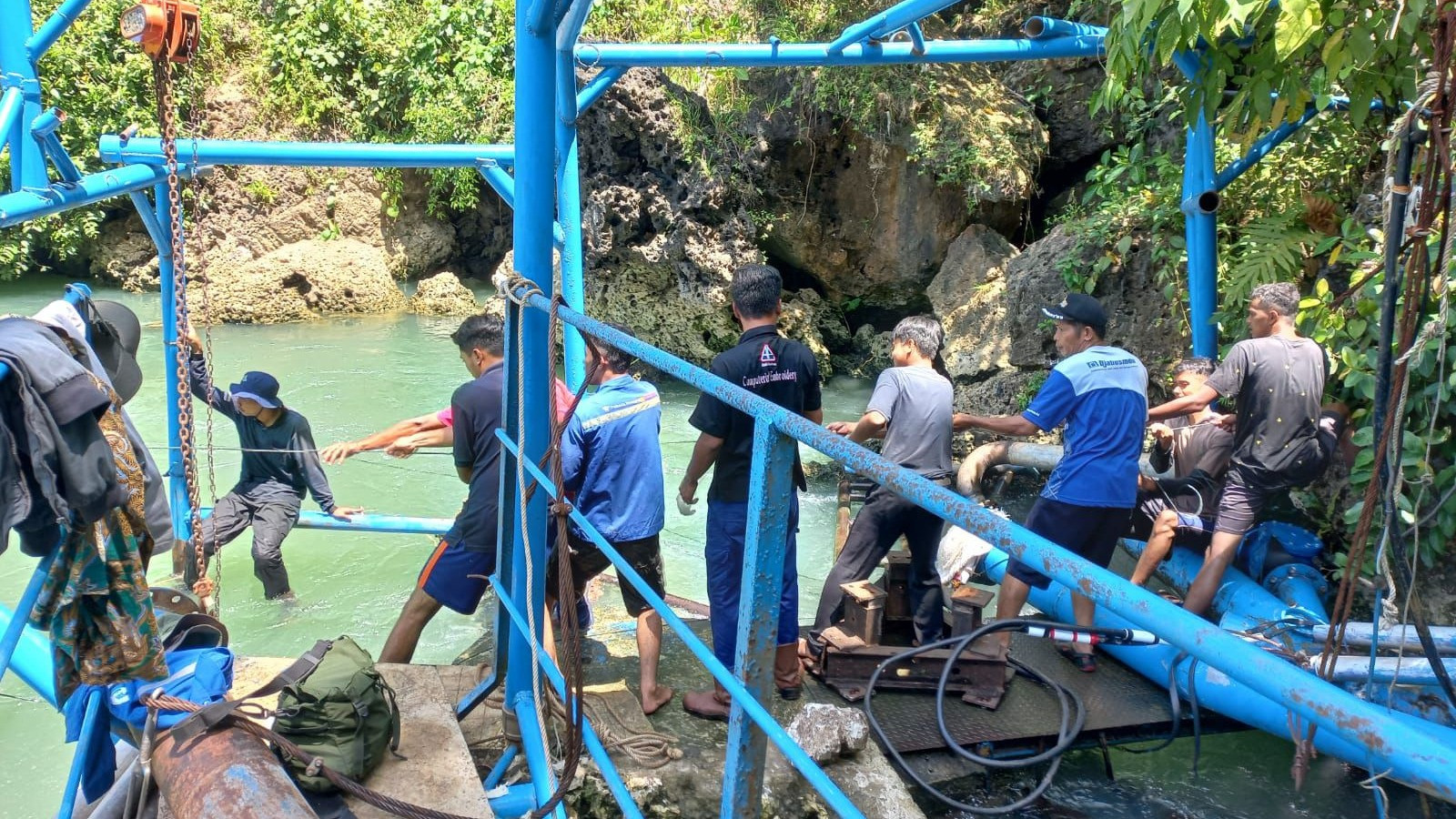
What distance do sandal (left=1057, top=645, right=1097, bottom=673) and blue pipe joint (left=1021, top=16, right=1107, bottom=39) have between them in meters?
2.88

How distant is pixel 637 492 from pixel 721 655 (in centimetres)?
67

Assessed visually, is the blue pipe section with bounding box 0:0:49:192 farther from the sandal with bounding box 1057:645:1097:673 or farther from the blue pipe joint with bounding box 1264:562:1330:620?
the blue pipe joint with bounding box 1264:562:1330:620

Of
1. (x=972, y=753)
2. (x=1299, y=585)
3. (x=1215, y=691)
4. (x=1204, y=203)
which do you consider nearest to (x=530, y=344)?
(x=972, y=753)

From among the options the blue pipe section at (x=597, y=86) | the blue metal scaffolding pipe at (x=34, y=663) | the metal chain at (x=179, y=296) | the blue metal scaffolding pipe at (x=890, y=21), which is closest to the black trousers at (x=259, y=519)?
the metal chain at (x=179, y=296)

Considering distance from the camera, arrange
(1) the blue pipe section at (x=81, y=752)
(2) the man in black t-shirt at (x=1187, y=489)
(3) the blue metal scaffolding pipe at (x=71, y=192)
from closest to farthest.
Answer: (1) the blue pipe section at (x=81, y=752), (3) the blue metal scaffolding pipe at (x=71, y=192), (2) the man in black t-shirt at (x=1187, y=489)

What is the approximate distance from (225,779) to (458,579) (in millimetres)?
1636

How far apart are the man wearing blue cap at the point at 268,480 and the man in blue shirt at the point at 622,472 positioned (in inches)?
95.5

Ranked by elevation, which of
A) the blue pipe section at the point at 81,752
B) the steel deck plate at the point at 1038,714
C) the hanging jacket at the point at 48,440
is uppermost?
the hanging jacket at the point at 48,440

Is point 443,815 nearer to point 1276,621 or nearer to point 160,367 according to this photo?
point 1276,621

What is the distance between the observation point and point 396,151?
459 cm

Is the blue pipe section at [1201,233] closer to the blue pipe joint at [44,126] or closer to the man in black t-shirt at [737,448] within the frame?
the man in black t-shirt at [737,448]

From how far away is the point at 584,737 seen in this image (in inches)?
103

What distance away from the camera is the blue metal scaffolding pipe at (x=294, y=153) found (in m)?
4.46

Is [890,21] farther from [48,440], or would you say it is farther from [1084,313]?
[48,440]
